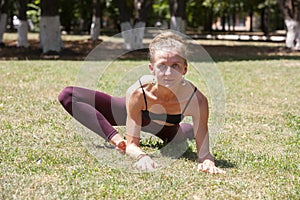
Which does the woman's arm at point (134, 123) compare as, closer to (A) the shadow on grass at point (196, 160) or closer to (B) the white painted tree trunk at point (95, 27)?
(A) the shadow on grass at point (196, 160)

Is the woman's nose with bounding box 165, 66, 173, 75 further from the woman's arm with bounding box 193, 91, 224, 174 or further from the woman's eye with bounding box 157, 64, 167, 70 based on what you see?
the woman's arm with bounding box 193, 91, 224, 174

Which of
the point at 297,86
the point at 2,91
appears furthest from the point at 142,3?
the point at 2,91

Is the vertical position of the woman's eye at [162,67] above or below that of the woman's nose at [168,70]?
above

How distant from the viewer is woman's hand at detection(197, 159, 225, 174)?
4.23 meters

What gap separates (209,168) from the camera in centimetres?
Answer: 425

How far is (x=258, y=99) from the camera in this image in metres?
8.79

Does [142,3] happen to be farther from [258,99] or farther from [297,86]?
[258,99]

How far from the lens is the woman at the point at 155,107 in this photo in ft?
13.8

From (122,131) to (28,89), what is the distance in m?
3.68

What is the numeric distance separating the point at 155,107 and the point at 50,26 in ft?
43.3

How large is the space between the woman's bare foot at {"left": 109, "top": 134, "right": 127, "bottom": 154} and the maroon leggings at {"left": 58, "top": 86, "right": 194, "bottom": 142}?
4 centimetres

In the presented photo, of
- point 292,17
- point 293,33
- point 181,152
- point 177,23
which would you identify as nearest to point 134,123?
point 181,152

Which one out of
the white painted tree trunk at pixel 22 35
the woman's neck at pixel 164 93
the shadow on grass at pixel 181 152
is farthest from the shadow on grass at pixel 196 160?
the white painted tree trunk at pixel 22 35

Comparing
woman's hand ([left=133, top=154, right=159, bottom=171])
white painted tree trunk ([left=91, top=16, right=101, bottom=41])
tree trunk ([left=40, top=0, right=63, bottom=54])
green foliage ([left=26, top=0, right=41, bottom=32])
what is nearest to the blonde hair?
woman's hand ([left=133, top=154, right=159, bottom=171])
